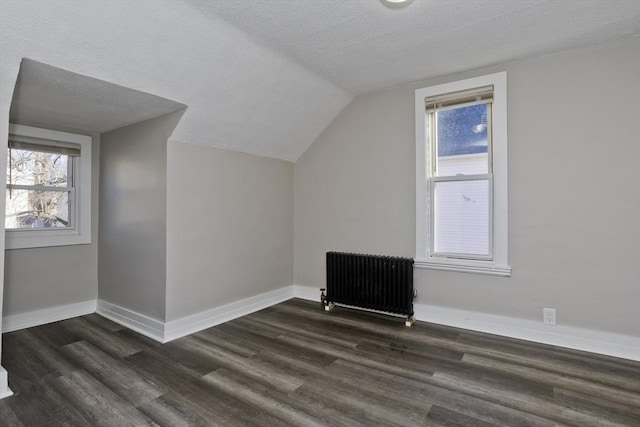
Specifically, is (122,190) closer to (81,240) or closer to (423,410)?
(81,240)

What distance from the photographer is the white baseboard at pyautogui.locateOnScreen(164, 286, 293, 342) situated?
3.10 meters

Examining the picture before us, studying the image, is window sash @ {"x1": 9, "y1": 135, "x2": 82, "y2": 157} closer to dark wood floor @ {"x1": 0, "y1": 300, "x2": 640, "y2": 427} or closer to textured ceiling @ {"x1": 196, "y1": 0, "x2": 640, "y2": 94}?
dark wood floor @ {"x1": 0, "y1": 300, "x2": 640, "y2": 427}

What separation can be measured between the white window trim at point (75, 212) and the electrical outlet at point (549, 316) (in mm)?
4888

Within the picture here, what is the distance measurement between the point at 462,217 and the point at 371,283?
121 centimetres

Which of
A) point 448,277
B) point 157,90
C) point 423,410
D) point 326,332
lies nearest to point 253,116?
point 157,90

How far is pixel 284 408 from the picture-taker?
1.99 metres

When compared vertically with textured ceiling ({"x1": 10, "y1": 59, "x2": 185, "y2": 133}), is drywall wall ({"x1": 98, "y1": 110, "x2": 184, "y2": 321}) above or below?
below

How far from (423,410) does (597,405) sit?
1.09 metres

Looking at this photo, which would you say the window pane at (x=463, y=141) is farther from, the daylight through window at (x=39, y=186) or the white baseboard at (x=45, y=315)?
the white baseboard at (x=45, y=315)

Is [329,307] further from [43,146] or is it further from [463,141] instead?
[43,146]

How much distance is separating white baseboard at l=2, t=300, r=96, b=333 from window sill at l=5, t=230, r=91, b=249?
2.29 ft

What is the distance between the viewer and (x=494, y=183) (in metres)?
3.11

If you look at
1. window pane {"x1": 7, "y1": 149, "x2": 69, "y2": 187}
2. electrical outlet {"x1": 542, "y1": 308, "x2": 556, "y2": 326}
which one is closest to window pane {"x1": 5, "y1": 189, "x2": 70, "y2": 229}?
window pane {"x1": 7, "y1": 149, "x2": 69, "y2": 187}

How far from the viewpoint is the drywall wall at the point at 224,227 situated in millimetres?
3158
